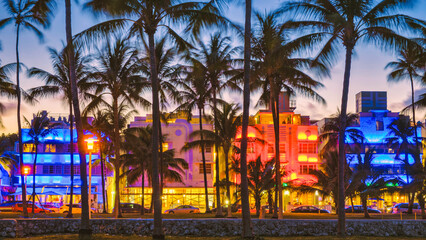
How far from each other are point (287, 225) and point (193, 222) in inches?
184

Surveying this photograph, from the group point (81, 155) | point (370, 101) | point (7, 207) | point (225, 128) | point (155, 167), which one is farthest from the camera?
point (370, 101)

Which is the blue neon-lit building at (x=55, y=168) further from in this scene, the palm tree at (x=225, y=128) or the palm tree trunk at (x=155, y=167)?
the palm tree trunk at (x=155, y=167)

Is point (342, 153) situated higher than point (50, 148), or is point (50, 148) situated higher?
point (50, 148)

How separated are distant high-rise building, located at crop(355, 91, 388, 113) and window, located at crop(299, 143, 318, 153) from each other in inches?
1157

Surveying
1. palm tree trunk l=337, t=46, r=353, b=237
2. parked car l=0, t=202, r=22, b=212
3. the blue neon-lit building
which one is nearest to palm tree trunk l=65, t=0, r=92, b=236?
palm tree trunk l=337, t=46, r=353, b=237

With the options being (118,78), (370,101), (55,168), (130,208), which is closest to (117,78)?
(118,78)

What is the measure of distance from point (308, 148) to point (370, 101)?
34912mm

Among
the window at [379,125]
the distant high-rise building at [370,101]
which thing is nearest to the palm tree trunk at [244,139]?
the window at [379,125]

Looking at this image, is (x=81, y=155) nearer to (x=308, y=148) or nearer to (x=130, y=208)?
(x=130, y=208)

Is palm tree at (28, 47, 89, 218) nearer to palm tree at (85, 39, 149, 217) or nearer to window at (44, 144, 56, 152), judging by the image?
palm tree at (85, 39, 149, 217)

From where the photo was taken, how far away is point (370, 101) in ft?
344

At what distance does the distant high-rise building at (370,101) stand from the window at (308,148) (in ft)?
96.4

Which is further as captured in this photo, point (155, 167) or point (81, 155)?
point (81, 155)

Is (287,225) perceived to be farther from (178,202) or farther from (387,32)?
(178,202)
